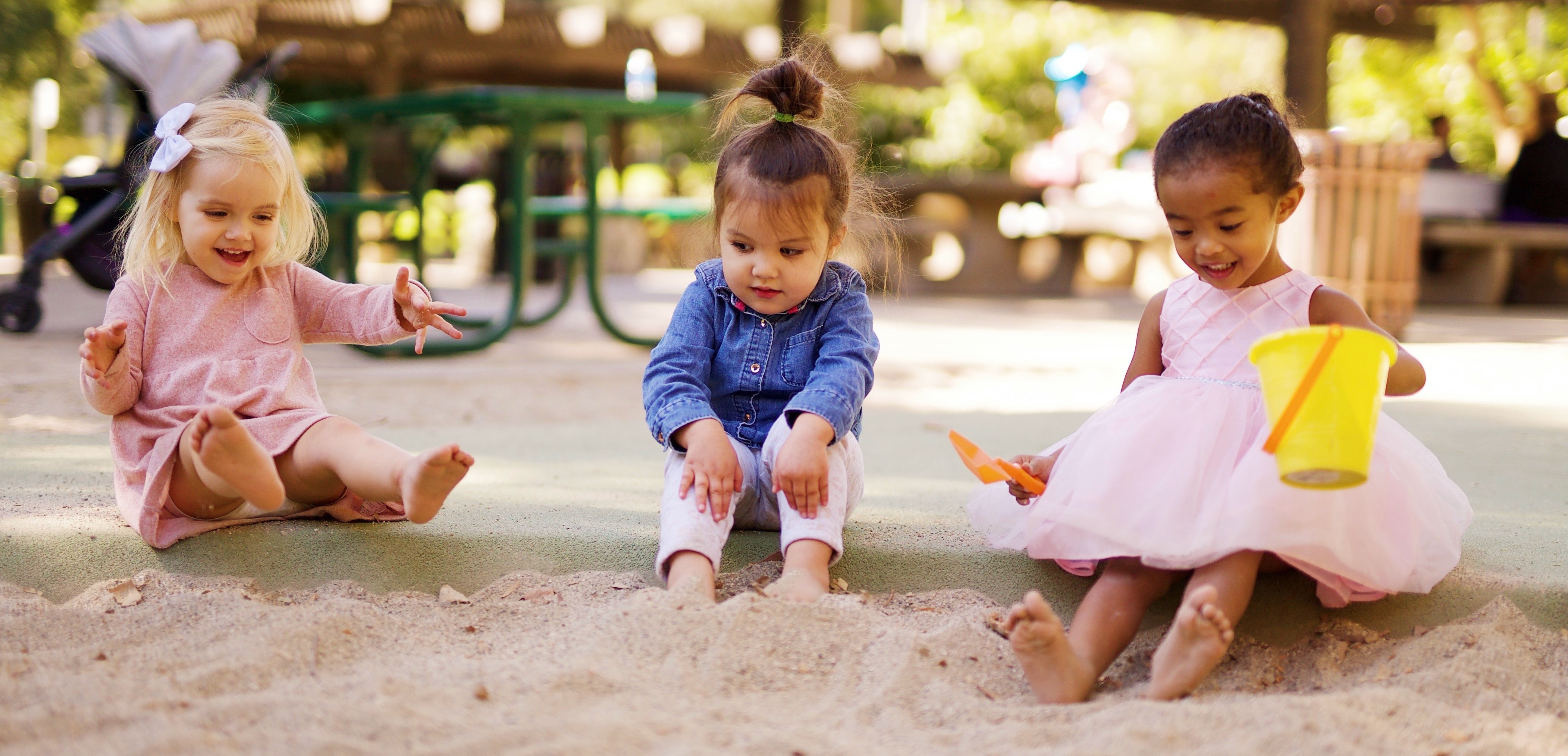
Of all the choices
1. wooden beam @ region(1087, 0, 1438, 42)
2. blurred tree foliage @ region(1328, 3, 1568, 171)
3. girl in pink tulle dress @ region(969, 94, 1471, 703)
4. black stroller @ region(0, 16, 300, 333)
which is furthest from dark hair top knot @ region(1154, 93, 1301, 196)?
Result: blurred tree foliage @ region(1328, 3, 1568, 171)

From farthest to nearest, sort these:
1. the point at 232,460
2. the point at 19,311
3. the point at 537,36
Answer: the point at 537,36, the point at 19,311, the point at 232,460

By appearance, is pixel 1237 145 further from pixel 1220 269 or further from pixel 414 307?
pixel 414 307

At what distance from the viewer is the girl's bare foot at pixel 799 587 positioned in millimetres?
1855

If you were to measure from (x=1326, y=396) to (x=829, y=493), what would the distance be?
0.82 metres

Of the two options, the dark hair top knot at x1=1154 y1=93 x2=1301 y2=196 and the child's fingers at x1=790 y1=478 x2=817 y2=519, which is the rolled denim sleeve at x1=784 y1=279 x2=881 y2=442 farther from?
the dark hair top knot at x1=1154 y1=93 x2=1301 y2=196

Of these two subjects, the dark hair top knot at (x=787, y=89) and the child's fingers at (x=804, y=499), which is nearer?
the child's fingers at (x=804, y=499)

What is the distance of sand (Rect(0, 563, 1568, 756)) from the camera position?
4.66 ft

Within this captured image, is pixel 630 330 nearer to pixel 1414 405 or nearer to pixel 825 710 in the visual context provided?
pixel 1414 405

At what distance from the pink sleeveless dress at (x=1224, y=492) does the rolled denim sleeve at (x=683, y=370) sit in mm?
578

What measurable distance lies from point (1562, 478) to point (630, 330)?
4700 mm

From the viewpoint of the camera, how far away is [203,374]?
6.94ft

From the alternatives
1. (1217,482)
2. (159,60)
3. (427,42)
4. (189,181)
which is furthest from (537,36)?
(1217,482)

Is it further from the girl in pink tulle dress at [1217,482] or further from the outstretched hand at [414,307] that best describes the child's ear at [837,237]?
the outstretched hand at [414,307]

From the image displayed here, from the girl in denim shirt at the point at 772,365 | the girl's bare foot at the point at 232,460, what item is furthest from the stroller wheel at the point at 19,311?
the girl in denim shirt at the point at 772,365
